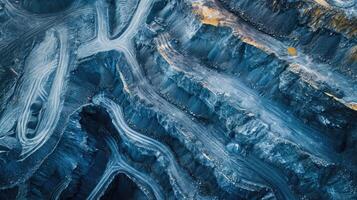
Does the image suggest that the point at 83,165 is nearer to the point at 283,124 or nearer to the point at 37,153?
the point at 37,153

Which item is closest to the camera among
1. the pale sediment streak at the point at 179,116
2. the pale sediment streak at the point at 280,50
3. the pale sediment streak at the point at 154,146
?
the pale sediment streak at the point at 280,50

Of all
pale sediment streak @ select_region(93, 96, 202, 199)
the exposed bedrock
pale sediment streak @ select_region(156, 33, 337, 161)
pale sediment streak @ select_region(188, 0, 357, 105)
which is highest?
the exposed bedrock

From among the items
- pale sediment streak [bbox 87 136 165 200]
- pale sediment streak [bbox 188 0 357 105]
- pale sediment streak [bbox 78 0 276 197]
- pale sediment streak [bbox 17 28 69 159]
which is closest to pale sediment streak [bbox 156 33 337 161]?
pale sediment streak [bbox 78 0 276 197]

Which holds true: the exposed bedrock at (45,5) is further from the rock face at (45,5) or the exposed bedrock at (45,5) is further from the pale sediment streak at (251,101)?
the pale sediment streak at (251,101)

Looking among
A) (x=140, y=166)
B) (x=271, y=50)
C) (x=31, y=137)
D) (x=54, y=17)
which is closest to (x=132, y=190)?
(x=140, y=166)

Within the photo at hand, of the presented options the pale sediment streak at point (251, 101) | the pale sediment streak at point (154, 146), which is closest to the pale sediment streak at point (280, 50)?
the pale sediment streak at point (251, 101)

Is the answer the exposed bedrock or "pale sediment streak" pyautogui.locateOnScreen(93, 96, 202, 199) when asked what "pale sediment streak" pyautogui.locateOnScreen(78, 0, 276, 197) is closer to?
"pale sediment streak" pyautogui.locateOnScreen(93, 96, 202, 199)

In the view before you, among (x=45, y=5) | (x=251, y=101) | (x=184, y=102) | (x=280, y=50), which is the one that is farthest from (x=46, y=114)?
(x=280, y=50)

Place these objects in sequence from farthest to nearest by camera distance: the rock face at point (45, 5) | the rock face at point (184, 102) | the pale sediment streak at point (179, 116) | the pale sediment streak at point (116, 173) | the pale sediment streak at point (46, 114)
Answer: the rock face at point (45, 5) < the pale sediment streak at point (46, 114) < the pale sediment streak at point (116, 173) < the pale sediment streak at point (179, 116) < the rock face at point (184, 102)
